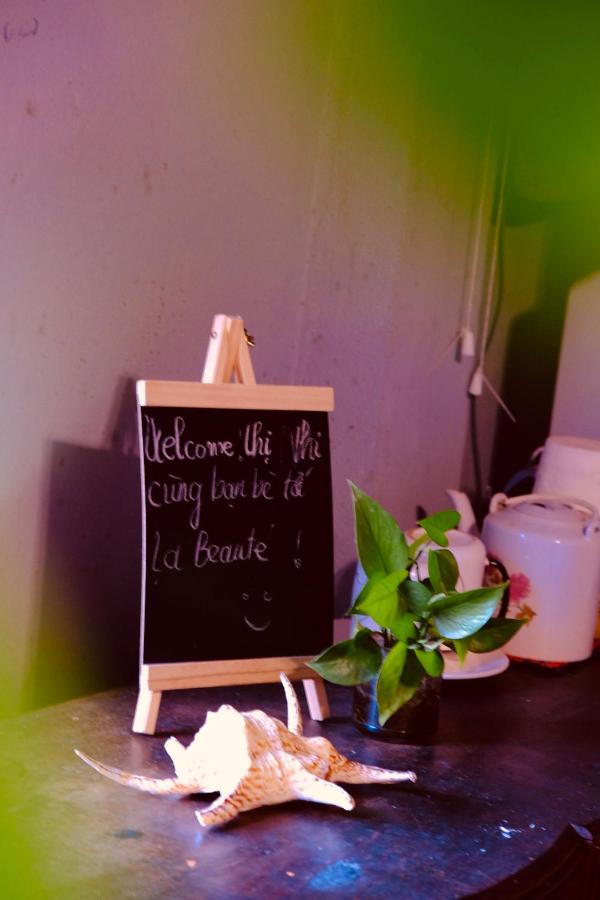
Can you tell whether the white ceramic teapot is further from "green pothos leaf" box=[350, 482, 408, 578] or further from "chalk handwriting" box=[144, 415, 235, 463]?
"chalk handwriting" box=[144, 415, 235, 463]

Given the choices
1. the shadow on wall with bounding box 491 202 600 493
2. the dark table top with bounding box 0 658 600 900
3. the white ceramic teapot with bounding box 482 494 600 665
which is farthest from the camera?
the shadow on wall with bounding box 491 202 600 493

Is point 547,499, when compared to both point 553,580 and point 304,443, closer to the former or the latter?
point 553,580

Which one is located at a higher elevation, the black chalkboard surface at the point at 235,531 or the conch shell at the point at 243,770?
the black chalkboard surface at the point at 235,531

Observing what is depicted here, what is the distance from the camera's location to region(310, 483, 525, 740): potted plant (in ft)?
4.53

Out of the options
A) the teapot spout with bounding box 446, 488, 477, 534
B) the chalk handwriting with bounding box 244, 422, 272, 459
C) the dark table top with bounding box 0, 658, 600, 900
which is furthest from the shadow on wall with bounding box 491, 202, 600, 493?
the chalk handwriting with bounding box 244, 422, 272, 459

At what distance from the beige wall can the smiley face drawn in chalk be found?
226mm

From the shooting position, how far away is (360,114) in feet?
5.93

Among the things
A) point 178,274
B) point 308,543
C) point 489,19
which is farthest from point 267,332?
point 489,19

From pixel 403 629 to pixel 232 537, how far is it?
27 cm

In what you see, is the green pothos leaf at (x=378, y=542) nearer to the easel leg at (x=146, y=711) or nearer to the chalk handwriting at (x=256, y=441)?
the chalk handwriting at (x=256, y=441)

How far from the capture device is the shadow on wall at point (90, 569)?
1463 mm

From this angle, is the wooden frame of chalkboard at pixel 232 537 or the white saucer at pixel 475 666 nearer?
the wooden frame of chalkboard at pixel 232 537

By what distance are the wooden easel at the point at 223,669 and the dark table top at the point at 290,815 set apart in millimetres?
36

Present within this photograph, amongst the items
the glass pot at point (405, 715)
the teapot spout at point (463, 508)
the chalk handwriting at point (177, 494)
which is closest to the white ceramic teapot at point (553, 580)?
the teapot spout at point (463, 508)
